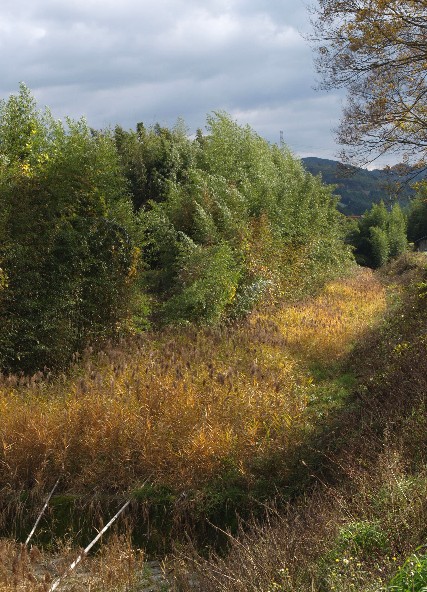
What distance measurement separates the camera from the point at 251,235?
59.5 ft

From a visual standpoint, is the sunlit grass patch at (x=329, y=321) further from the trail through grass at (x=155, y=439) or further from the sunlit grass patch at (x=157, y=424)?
the trail through grass at (x=155, y=439)

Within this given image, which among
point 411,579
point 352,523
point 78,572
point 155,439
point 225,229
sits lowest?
point 78,572

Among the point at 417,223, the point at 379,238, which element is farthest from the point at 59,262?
the point at 417,223

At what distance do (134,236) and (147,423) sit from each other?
27.8 feet

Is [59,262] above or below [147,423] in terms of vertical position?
above

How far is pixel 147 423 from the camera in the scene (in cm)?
708

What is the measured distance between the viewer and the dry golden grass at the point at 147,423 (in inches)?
267

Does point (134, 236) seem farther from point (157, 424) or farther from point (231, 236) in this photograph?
point (157, 424)

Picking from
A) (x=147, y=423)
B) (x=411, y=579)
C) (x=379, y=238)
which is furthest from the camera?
(x=379, y=238)

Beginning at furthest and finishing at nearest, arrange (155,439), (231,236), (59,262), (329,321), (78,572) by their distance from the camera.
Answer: (231,236), (329,321), (59,262), (155,439), (78,572)

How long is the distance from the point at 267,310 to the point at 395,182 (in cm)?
451

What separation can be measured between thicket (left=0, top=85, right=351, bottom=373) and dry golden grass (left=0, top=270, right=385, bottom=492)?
2.59m

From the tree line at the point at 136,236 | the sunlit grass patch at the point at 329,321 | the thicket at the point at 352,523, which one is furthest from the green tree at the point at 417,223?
the thicket at the point at 352,523

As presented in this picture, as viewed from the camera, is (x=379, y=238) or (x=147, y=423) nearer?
(x=147, y=423)
